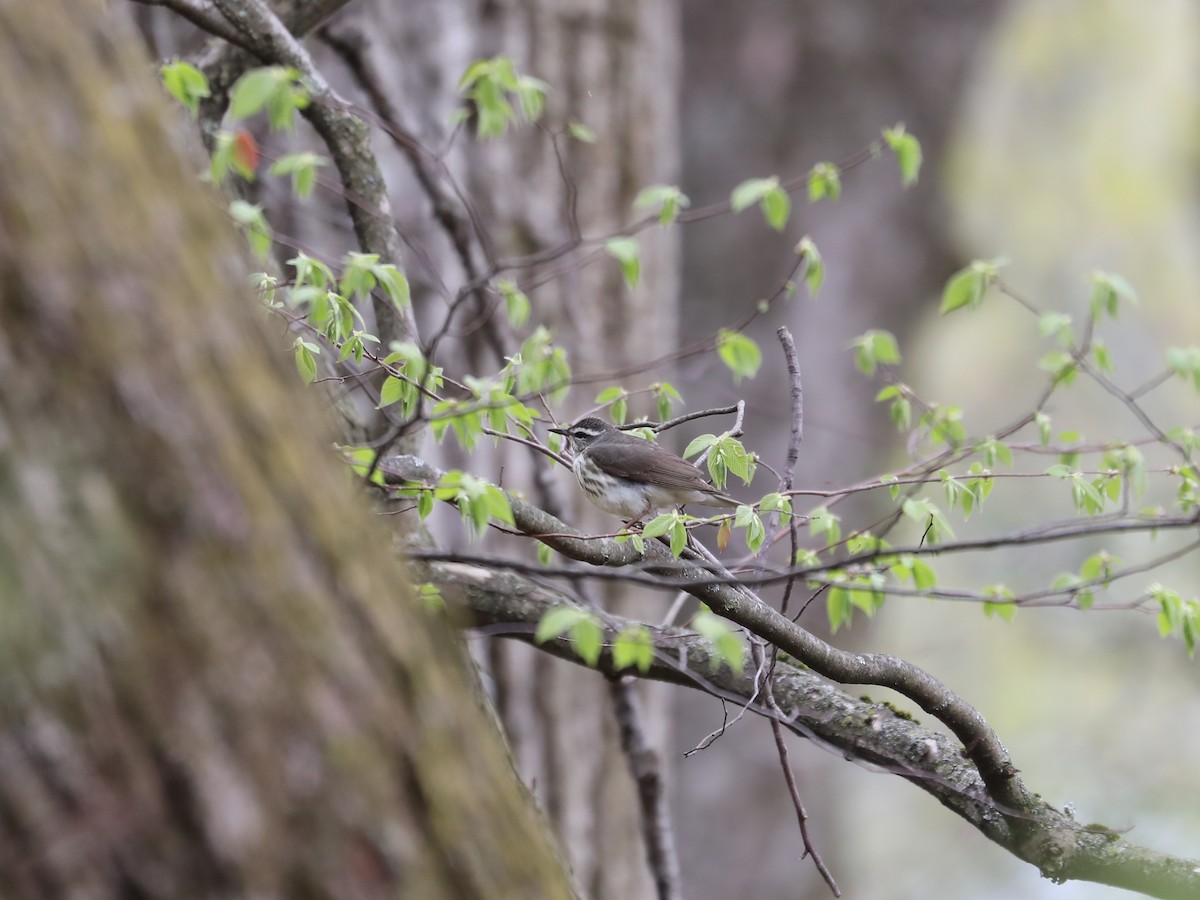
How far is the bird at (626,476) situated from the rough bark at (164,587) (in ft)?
8.91

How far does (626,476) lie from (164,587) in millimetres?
3093

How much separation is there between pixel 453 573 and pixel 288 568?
6.15 feet

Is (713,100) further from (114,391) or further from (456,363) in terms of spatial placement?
(114,391)

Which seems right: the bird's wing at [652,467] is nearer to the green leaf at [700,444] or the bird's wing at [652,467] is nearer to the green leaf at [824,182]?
the green leaf at [824,182]

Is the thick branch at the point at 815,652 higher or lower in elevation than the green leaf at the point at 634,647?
higher

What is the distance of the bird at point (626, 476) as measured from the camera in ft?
13.8

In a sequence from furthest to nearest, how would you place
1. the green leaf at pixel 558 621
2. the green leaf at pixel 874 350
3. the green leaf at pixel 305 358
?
the green leaf at pixel 874 350 → the green leaf at pixel 305 358 → the green leaf at pixel 558 621

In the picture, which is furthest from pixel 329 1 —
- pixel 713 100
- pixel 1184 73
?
pixel 1184 73

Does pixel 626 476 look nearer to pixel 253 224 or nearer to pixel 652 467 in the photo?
pixel 652 467

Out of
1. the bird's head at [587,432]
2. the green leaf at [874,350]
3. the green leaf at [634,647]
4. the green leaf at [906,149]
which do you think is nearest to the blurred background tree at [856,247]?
the bird's head at [587,432]

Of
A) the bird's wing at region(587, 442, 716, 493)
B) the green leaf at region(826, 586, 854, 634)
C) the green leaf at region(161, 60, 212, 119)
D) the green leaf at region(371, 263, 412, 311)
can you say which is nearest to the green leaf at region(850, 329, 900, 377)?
the bird's wing at region(587, 442, 716, 493)

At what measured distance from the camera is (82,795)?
124 centimetres

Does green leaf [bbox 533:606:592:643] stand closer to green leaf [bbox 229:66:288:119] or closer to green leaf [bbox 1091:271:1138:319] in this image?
green leaf [bbox 229:66:288:119]

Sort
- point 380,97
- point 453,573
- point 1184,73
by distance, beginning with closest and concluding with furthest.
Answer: point 453,573, point 380,97, point 1184,73
